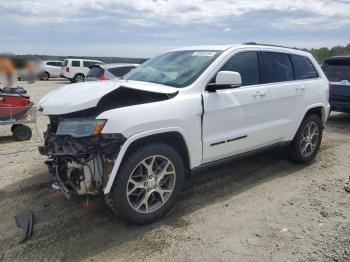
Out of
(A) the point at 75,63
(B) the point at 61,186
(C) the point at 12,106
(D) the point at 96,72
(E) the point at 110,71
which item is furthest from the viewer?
(A) the point at 75,63

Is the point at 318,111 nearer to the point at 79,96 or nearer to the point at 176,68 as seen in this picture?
the point at 176,68

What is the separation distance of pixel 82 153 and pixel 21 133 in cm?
475

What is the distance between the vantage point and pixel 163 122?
370 centimetres

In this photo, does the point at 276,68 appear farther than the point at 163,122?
Yes

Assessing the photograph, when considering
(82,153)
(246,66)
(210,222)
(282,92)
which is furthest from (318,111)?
(82,153)

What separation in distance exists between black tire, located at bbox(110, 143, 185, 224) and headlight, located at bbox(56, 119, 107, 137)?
1.39 feet

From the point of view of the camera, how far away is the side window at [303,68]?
559 centimetres

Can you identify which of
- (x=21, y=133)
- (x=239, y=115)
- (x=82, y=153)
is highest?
(x=239, y=115)

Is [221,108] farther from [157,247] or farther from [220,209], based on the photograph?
[157,247]

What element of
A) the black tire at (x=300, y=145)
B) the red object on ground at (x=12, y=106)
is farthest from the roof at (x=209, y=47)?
the red object on ground at (x=12, y=106)

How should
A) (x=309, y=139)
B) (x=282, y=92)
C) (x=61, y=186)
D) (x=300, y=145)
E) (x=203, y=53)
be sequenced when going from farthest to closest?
(x=309, y=139) → (x=300, y=145) → (x=282, y=92) → (x=203, y=53) → (x=61, y=186)

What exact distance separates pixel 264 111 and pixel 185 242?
2.22m

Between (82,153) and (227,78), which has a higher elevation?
(227,78)

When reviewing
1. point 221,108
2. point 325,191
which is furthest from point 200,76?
point 325,191
